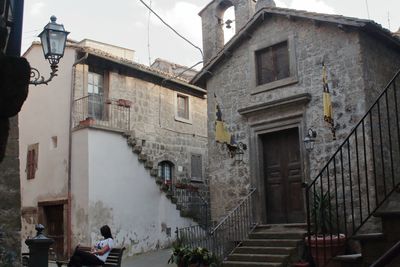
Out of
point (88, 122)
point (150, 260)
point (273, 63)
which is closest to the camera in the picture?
point (273, 63)

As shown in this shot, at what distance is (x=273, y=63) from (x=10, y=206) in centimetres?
776

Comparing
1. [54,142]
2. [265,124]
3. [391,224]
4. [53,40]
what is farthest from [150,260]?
[391,224]

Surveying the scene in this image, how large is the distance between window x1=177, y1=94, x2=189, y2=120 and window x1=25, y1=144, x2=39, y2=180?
16.9 feet

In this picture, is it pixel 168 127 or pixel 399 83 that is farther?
pixel 168 127

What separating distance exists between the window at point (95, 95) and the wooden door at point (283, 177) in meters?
Answer: 5.94

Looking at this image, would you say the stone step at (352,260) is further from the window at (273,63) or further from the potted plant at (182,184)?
the potted plant at (182,184)

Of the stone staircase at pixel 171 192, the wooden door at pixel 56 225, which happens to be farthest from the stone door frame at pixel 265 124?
the wooden door at pixel 56 225

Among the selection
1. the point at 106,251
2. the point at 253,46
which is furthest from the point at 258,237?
the point at 253,46

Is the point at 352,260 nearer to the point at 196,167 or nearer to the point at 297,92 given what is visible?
the point at 297,92

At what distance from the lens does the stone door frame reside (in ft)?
34.3

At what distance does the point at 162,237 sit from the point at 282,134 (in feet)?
18.1

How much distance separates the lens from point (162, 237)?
14547 millimetres

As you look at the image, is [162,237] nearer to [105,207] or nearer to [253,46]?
[105,207]

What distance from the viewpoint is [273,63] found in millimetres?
11344
